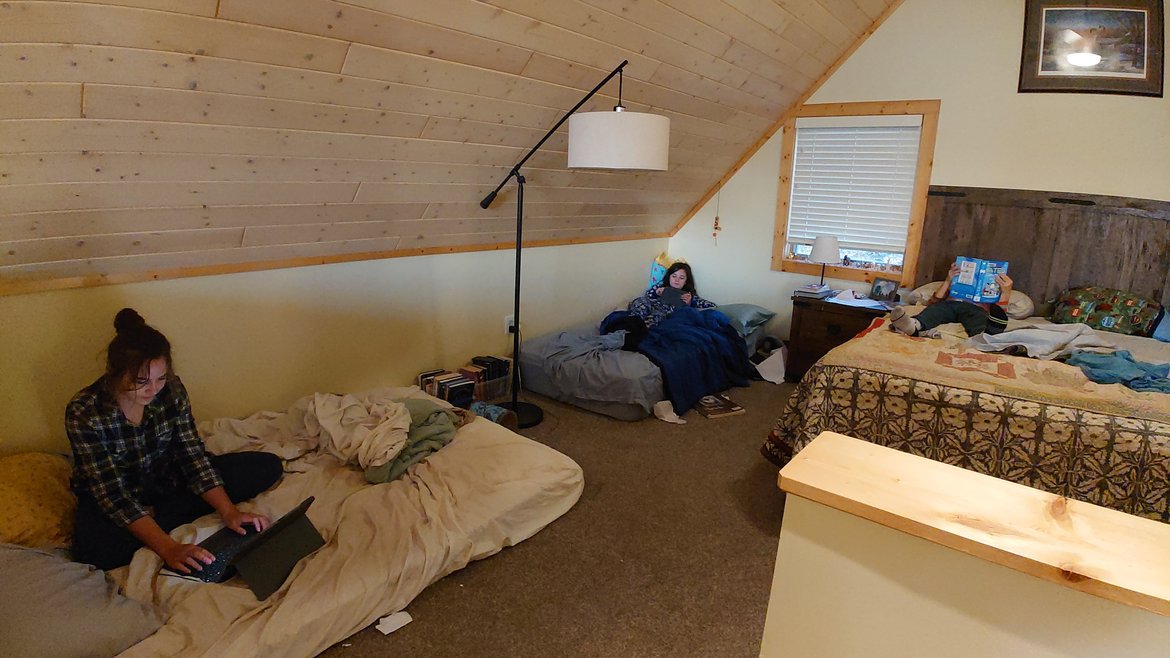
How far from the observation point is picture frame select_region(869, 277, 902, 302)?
4.02 meters

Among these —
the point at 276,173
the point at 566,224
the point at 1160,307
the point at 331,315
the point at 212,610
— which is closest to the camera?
the point at 212,610

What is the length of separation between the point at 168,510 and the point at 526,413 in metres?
1.75

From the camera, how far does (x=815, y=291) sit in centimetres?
413

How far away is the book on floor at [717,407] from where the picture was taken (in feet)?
11.6

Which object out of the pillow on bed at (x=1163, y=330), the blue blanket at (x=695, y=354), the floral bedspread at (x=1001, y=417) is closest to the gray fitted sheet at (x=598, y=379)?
the blue blanket at (x=695, y=354)

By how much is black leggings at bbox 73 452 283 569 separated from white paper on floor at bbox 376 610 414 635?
0.70 metres

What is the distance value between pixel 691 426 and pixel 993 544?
267 cm

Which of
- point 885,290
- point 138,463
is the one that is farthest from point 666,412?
point 138,463

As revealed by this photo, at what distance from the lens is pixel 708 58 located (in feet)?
10.0

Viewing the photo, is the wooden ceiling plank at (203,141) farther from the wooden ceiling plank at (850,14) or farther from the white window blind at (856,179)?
the white window blind at (856,179)

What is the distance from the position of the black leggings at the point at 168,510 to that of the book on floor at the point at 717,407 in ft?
7.32

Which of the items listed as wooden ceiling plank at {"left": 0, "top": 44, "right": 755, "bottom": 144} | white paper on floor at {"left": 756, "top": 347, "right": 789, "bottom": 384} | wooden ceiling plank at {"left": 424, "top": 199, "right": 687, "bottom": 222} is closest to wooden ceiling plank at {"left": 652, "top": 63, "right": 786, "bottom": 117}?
wooden ceiling plank at {"left": 0, "top": 44, "right": 755, "bottom": 144}

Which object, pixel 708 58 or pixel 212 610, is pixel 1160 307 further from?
pixel 212 610

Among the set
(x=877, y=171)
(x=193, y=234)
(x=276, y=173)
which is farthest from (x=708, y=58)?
(x=193, y=234)
